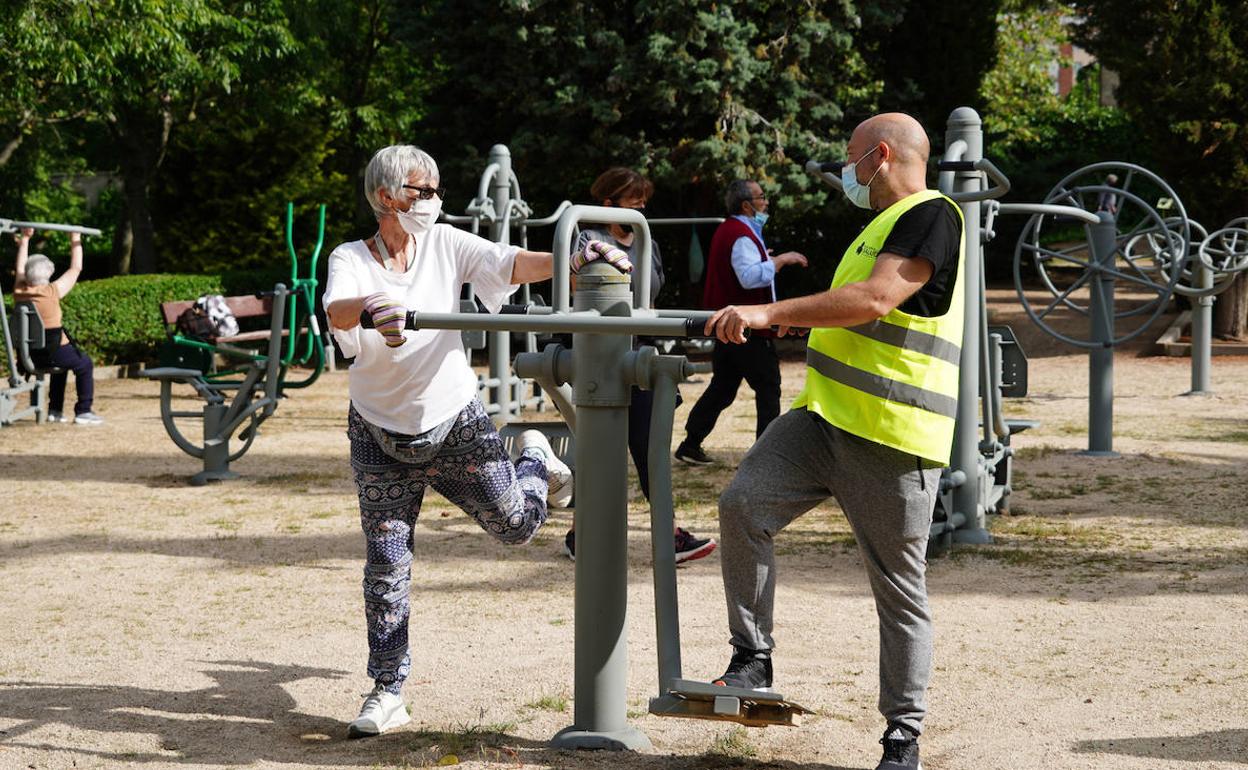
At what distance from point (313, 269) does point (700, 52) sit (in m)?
9.48

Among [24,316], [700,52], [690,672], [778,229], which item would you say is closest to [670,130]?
[700,52]

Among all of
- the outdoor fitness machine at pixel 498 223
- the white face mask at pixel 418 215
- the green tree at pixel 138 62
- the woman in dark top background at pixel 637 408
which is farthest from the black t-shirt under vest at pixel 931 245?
the green tree at pixel 138 62

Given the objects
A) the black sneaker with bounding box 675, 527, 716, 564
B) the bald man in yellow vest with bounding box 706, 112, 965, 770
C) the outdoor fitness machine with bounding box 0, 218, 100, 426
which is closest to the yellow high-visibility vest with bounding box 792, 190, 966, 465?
the bald man in yellow vest with bounding box 706, 112, 965, 770

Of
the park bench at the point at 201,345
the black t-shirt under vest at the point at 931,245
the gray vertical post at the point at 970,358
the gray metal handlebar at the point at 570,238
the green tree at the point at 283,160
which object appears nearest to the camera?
the black t-shirt under vest at the point at 931,245

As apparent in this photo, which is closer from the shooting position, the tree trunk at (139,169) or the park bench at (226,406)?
the park bench at (226,406)

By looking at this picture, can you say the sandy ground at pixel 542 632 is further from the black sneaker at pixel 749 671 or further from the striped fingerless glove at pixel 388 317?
the striped fingerless glove at pixel 388 317

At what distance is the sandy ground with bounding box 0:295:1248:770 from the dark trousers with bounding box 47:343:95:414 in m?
2.98

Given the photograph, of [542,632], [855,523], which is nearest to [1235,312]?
[542,632]

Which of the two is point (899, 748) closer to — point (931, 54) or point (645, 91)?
point (645, 91)

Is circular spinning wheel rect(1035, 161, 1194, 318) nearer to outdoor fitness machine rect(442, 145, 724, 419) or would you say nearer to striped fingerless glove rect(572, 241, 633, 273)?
Result: outdoor fitness machine rect(442, 145, 724, 419)

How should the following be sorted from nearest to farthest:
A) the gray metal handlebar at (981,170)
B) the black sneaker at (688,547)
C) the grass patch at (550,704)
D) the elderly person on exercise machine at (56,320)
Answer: the grass patch at (550,704), the gray metal handlebar at (981,170), the black sneaker at (688,547), the elderly person on exercise machine at (56,320)

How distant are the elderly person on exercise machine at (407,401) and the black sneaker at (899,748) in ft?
4.05

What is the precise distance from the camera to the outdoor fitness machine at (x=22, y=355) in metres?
11.6

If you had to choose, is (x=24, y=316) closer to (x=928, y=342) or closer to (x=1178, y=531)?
(x=1178, y=531)
